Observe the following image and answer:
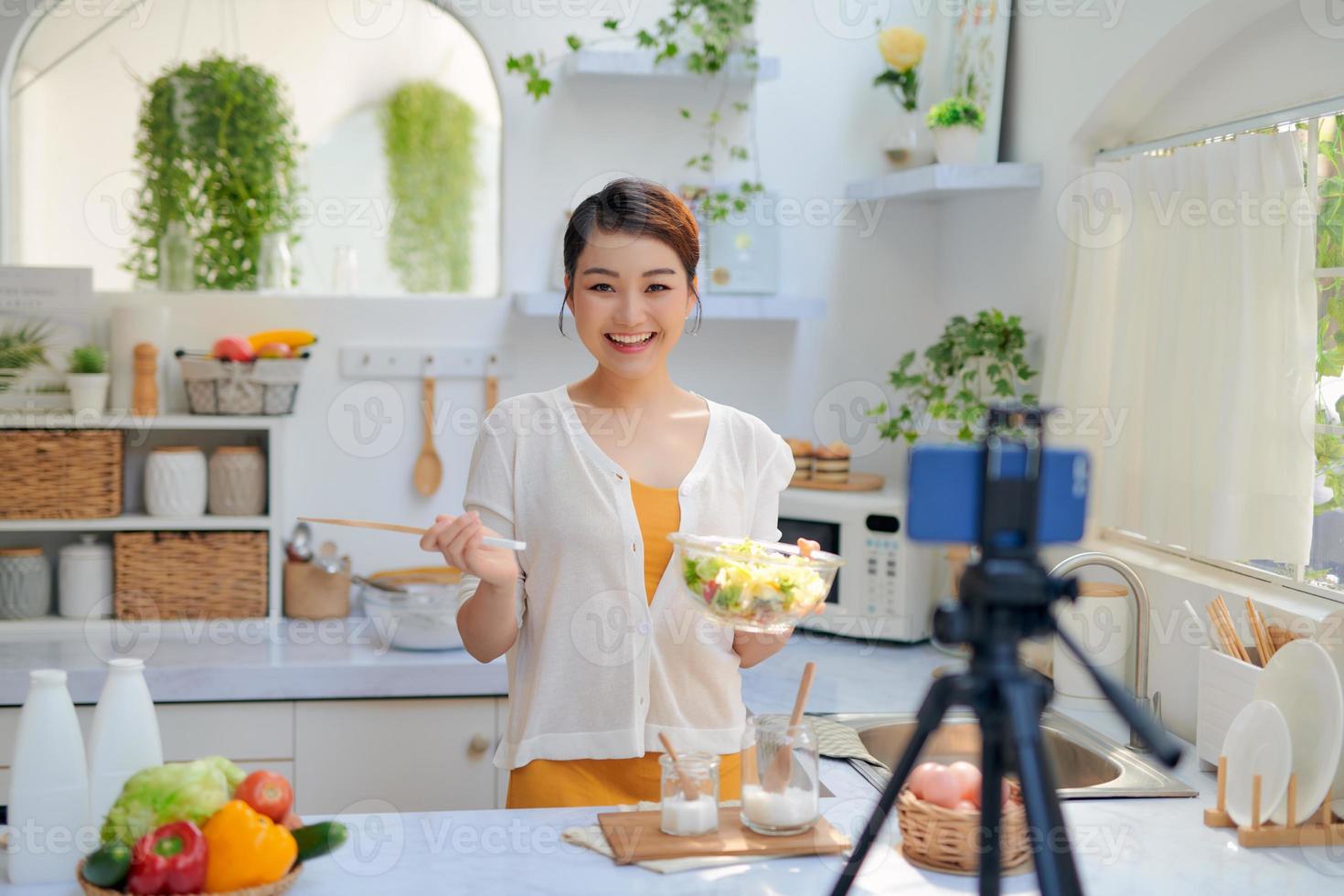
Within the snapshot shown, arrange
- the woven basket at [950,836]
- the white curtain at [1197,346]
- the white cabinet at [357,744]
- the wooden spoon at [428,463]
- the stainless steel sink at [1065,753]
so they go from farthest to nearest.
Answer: the wooden spoon at [428,463] → the white cabinet at [357,744] → the white curtain at [1197,346] → the stainless steel sink at [1065,753] → the woven basket at [950,836]

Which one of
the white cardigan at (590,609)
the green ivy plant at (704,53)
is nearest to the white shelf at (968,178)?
the green ivy plant at (704,53)

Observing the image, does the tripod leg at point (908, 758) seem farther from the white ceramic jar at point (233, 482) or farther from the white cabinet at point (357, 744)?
the white ceramic jar at point (233, 482)

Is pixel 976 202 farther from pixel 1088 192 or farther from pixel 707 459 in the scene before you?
pixel 707 459

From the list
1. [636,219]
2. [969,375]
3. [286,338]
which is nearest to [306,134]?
[286,338]

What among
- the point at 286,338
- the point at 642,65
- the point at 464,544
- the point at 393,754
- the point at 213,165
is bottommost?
the point at 393,754

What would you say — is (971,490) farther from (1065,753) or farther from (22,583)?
(22,583)

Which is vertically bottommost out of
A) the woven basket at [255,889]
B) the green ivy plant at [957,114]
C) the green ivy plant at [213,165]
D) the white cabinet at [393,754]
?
the white cabinet at [393,754]

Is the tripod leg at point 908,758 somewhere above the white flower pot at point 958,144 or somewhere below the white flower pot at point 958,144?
below

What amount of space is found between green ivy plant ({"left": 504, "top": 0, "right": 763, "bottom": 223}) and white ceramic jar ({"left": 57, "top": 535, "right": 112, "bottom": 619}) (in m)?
1.41

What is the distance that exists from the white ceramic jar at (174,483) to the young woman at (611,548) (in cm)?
143

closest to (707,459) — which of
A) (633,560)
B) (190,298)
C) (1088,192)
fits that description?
(633,560)

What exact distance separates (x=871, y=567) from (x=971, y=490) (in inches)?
78.7

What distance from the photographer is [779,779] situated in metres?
1.41

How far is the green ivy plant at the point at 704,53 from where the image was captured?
288 cm
